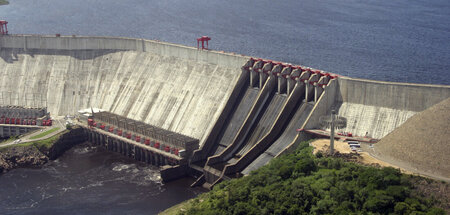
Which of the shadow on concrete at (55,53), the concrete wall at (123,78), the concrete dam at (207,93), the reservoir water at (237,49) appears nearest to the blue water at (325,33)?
the reservoir water at (237,49)

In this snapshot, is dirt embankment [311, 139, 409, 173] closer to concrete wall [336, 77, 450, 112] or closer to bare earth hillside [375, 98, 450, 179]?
bare earth hillside [375, 98, 450, 179]

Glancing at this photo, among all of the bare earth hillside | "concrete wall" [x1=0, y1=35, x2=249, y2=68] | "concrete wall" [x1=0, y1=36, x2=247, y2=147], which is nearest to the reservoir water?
"concrete wall" [x1=0, y1=36, x2=247, y2=147]

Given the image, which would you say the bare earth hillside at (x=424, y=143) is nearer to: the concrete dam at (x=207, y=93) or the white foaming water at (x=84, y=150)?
the concrete dam at (x=207, y=93)

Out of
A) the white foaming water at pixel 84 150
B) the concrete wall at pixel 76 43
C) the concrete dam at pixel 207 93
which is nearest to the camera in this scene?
the concrete dam at pixel 207 93

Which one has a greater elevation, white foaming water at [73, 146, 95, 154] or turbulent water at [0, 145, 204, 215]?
white foaming water at [73, 146, 95, 154]

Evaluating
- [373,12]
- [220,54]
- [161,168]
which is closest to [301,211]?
[161,168]

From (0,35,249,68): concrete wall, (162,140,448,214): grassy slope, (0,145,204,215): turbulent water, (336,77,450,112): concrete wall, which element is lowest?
(0,145,204,215): turbulent water
